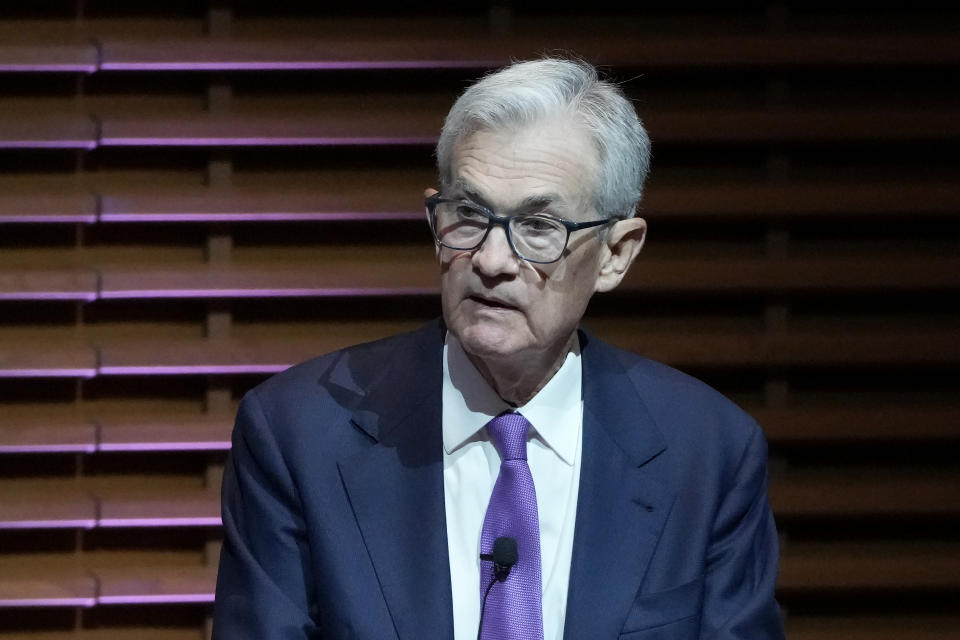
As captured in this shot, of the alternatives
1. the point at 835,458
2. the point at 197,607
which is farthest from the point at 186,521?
the point at 835,458

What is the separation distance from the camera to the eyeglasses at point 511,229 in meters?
2.12

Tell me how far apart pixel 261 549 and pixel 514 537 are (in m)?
0.45

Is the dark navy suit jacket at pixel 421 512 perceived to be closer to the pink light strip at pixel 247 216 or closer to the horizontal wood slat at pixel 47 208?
the pink light strip at pixel 247 216

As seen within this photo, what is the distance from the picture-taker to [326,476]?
2.26 m

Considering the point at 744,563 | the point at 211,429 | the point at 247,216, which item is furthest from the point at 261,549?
the point at 247,216

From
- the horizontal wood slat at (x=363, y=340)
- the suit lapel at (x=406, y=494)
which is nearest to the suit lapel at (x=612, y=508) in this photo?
the suit lapel at (x=406, y=494)

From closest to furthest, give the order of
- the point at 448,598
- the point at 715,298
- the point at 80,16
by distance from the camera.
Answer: the point at 448,598, the point at 80,16, the point at 715,298

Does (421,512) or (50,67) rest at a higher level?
(50,67)

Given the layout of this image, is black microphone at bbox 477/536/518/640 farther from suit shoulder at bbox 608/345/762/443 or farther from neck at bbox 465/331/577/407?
suit shoulder at bbox 608/345/762/443

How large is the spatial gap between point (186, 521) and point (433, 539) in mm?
1241

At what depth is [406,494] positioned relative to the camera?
227 cm

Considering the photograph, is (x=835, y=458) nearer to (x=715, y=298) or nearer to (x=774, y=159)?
(x=715, y=298)

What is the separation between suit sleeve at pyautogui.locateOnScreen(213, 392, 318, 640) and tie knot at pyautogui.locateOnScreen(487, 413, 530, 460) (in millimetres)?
378

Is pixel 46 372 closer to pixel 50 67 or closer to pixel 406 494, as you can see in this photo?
pixel 50 67
